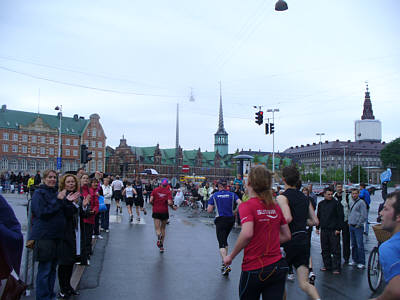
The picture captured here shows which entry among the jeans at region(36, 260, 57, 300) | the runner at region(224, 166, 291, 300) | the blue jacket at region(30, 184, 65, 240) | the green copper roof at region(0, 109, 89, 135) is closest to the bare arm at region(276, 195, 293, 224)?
the runner at region(224, 166, 291, 300)

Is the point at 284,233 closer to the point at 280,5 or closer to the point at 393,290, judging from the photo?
the point at 393,290

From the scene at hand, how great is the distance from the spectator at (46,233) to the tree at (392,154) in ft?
366

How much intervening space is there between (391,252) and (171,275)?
620 centimetres

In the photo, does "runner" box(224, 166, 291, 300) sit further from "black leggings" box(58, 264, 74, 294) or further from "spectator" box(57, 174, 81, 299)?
"black leggings" box(58, 264, 74, 294)

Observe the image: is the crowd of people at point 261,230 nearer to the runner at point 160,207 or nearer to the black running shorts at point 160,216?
the runner at point 160,207

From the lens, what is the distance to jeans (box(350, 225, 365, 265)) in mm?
9578

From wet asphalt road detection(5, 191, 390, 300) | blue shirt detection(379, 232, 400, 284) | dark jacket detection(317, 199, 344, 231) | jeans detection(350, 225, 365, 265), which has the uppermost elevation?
blue shirt detection(379, 232, 400, 284)

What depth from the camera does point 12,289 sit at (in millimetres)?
3178

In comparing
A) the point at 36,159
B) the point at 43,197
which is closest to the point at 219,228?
the point at 43,197

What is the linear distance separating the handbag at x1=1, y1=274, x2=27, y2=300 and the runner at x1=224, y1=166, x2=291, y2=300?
6.55 feet

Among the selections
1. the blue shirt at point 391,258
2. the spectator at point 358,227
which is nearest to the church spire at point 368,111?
the spectator at point 358,227

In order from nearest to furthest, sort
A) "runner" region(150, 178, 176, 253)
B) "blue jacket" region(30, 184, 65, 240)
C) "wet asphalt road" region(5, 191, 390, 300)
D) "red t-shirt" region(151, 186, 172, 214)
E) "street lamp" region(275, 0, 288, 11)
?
"blue jacket" region(30, 184, 65, 240) → "wet asphalt road" region(5, 191, 390, 300) → "runner" region(150, 178, 176, 253) → "red t-shirt" region(151, 186, 172, 214) → "street lamp" region(275, 0, 288, 11)

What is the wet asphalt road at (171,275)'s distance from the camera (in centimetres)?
696

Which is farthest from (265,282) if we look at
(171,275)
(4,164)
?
(4,164)
